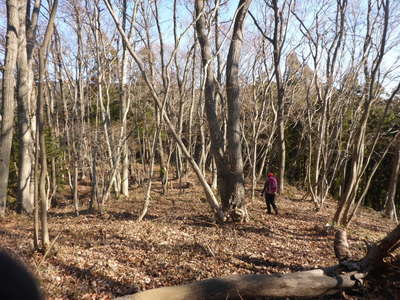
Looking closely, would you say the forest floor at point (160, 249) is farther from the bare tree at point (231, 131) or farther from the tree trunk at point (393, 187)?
the tree trunk at point (393, 187)

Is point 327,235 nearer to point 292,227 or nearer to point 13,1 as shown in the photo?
point 292,227

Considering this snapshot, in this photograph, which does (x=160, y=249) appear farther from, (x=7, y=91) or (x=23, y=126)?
(x=7, y=91)

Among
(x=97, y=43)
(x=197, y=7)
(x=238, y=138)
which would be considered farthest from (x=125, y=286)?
(x=97, y=43)

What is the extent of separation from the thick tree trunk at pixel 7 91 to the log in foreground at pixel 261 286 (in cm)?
842

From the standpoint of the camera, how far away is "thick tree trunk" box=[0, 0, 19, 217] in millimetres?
9578

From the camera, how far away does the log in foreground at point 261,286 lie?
377 centimetres

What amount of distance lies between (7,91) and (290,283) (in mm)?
10434

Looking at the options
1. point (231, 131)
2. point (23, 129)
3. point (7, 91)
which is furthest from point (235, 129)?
point (7, 91)

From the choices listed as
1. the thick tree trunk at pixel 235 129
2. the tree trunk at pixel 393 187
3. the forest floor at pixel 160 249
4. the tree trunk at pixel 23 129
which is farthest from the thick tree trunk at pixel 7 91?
the tree trunk at pixel 393 187

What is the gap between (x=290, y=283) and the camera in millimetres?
4176

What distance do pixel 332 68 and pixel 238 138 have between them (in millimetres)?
6252

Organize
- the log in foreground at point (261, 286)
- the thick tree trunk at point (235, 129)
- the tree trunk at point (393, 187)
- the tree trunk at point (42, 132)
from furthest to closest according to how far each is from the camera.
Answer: the tree trunk at point (393, 187)
the thick tree trunk at point (235, 129)
the tree trunk at point (42, 132)
the log in foreground at point (261, 286)

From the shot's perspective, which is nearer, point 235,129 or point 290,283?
point 290,283

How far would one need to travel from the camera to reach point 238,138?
8.37 meters
